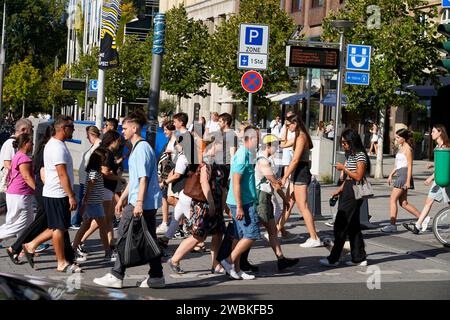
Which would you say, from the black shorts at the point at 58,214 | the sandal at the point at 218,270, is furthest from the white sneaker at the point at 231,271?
the black shorts at the point at 58,214

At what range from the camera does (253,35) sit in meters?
17.9

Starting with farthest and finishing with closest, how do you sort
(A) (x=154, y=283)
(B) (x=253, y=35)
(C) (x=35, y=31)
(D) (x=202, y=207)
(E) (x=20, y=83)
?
(C) (x=35, y=31) → (E) (x=20, y=83) → (B) (x=253, y=35) → (D) (x=202, y=207) → (A) (x=154, y=283)

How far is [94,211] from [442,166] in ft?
16.5

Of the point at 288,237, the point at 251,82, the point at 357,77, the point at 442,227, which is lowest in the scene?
the point at 288,237

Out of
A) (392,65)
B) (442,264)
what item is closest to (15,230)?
(442,264)

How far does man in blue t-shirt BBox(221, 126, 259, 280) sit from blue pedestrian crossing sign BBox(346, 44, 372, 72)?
1221cm

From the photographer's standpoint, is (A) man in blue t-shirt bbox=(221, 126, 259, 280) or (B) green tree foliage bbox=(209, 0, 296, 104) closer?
(A) man in blue t-shirt bbox=(221, 126, 259, 280)

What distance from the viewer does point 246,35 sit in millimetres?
17891

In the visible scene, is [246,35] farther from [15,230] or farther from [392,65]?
[392,65]

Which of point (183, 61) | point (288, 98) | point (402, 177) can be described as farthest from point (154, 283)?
point (183, 61)

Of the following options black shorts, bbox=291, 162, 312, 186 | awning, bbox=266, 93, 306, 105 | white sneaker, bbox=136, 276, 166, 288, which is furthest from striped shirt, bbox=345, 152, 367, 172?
awning, bbox=266, 93, 306, 105

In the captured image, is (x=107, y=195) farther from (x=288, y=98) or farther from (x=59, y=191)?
(x=288, y=98)

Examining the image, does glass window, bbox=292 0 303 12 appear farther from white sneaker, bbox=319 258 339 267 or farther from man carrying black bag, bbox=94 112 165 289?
man carrying black bag, bbox=94 112 165 289

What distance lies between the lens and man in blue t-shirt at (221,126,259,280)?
9.89m
